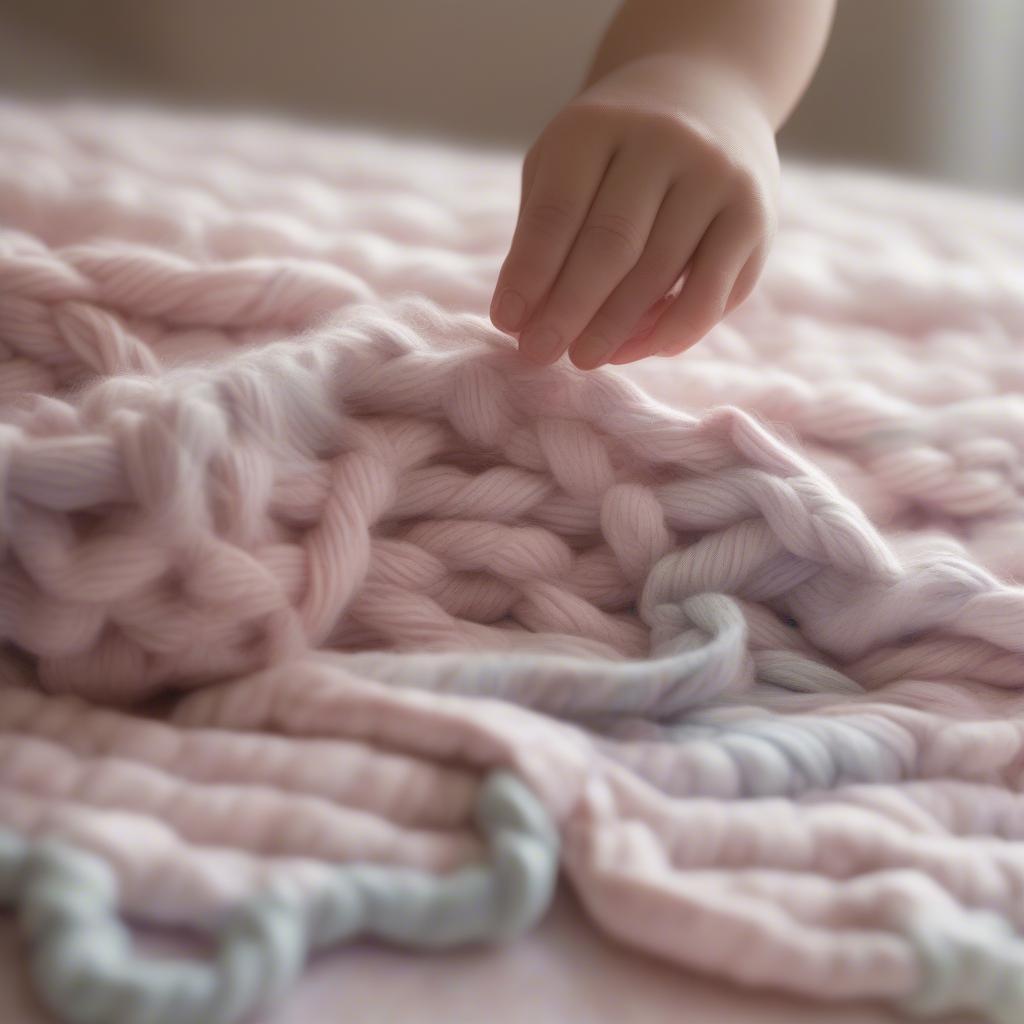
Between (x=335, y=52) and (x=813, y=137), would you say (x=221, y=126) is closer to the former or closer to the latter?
(x=335, y=52)

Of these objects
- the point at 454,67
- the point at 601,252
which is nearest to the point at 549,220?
the point at 601,252

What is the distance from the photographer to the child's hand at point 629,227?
0.48 m

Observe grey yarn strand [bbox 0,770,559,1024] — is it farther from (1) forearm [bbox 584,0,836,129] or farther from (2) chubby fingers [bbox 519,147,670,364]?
(1) forearm [bbox 584,0,836,129]

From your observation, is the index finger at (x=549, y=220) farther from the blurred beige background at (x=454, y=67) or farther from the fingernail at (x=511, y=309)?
the blurred beige background at (x=454, y=67)

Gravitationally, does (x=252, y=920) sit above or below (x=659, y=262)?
below

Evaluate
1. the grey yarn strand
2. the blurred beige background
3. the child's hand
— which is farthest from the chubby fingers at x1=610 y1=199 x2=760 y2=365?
the blurred beige background

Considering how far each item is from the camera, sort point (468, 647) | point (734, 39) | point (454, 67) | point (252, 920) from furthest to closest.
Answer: point (454, 67), point (734, 39), point (468, 647), point (252, 920)

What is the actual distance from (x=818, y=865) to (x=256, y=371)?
0.25m

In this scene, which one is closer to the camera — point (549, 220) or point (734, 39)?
point (549, 220)

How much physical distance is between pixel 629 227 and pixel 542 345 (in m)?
0.07

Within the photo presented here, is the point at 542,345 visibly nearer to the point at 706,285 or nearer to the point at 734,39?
the point at 706,285

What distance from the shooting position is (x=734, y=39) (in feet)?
1.96

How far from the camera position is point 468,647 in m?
0.42

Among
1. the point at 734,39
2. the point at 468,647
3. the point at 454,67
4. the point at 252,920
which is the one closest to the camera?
the point at 252,920
